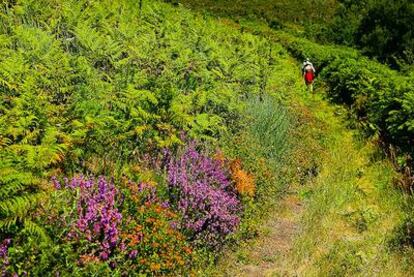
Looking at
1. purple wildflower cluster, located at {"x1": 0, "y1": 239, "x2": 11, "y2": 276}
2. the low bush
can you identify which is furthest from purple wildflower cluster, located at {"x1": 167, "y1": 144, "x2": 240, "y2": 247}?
the low bush

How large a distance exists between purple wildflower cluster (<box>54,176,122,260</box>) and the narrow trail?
1453 mm

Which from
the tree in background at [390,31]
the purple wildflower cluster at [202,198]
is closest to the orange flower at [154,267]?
A: the purple wildflower cluster at [202,198]

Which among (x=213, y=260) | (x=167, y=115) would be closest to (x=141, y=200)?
(x=213, y=260)

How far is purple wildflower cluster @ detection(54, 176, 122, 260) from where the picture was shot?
157 inches

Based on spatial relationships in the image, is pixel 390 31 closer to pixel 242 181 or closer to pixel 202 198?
pixel 242 181

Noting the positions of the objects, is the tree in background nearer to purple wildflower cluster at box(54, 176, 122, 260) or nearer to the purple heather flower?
purple wildflower cluster at box(54, 176, 122, 260)

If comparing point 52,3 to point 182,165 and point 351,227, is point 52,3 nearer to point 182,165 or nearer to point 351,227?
point 182,165

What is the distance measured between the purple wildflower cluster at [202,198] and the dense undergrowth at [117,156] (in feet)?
0.06

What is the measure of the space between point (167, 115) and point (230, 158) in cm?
Result: 115

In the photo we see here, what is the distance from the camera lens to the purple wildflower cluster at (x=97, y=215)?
13.1ft

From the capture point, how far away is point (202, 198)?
5.41 metres

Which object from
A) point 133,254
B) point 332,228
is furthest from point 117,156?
point 332,228

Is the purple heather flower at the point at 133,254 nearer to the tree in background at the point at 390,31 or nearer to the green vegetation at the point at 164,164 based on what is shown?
the green vegetation at the point at 164,164

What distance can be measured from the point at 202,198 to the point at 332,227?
2118 mm
